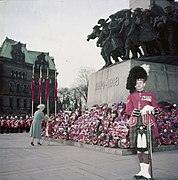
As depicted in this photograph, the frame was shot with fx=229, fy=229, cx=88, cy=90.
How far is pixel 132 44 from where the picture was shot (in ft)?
31.7

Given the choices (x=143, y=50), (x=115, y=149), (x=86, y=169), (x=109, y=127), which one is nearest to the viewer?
(x=86, y=169)

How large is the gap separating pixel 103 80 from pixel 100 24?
289cm

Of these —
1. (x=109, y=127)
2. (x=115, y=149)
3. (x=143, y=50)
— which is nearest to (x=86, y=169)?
(x=115, y=149)

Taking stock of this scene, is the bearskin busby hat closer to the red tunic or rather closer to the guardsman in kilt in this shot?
the guardsman in kilt

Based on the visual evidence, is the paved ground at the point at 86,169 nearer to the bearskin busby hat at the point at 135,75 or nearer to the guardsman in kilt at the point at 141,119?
the guardsman in kilt at the point at 141,119

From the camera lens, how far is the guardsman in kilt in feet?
12.2

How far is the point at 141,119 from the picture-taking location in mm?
3881

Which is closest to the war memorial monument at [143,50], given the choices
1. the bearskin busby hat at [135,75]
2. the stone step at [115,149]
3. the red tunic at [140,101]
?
the stone step at [115,149]

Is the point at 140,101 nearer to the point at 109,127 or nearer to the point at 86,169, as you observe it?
the point at 86,169

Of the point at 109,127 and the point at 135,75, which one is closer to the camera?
the point at 135,75

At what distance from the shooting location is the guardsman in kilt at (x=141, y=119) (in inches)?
147

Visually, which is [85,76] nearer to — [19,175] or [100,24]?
[100,24]

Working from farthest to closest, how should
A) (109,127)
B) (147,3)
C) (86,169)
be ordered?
(147,3)
(109,127)
(86,169)

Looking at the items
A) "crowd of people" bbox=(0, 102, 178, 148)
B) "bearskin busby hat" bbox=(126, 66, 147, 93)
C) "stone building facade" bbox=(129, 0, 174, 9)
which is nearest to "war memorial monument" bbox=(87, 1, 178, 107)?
"crowd of people" bbox=(0, 102, 178, 148)
